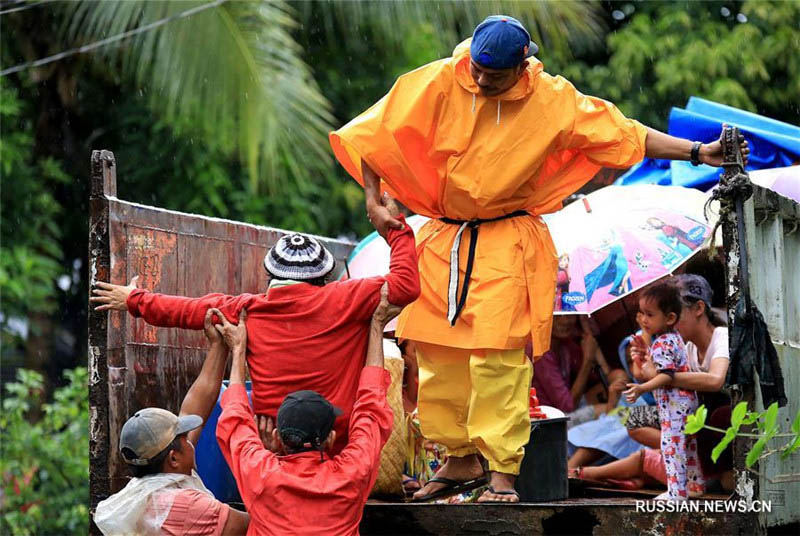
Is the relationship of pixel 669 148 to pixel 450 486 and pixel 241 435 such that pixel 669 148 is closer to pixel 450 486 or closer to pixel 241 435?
pixel 450 486

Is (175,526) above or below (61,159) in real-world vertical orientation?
below

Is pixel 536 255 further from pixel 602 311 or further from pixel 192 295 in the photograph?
pixel 602 311

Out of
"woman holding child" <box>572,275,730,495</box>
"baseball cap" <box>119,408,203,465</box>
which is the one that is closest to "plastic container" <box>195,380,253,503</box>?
"baseball cap" <box>119,408,203,465</box>

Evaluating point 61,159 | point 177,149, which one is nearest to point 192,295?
point 177,149

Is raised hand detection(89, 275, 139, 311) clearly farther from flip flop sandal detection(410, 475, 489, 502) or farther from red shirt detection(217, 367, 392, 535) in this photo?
flip flop sandal detection(410, 475, 489, 502)

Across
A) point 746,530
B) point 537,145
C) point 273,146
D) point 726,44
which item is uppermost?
point 726,44

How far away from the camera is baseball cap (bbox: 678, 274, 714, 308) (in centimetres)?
478

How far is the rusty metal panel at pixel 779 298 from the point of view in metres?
3.82

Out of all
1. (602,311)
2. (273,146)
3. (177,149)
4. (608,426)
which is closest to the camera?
(608,426)

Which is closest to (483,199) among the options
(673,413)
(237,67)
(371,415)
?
(371,415)

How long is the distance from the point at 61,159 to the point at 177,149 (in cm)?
125

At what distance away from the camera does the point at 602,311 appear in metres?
6.44

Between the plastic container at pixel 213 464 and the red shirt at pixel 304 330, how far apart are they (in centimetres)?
51

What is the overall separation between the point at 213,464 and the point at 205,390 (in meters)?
0.41
